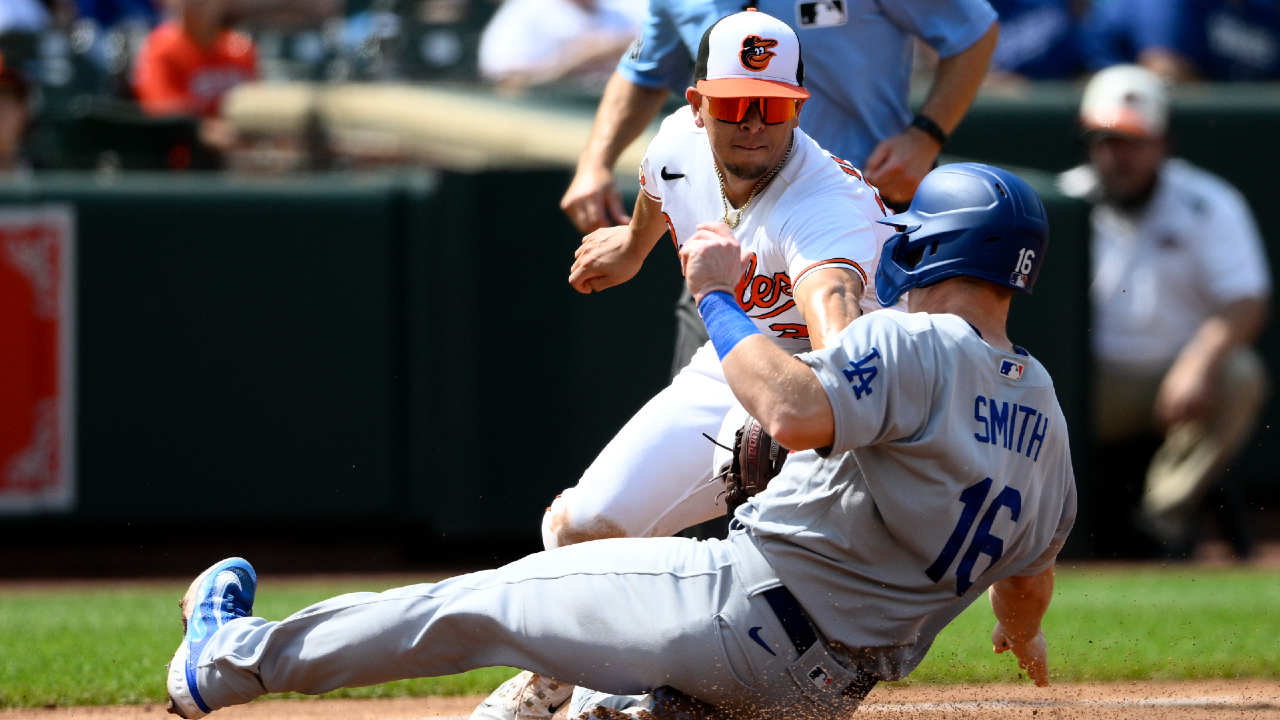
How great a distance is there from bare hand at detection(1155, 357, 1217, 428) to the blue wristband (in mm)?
5052

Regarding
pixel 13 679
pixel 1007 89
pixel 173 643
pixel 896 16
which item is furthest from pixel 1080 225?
pixel 13 679

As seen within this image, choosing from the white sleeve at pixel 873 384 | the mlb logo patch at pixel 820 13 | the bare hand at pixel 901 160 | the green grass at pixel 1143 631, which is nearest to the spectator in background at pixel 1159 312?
the green grass at pixel 1143 631

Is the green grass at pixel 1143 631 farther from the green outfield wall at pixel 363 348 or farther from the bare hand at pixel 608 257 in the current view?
the bare hand at pixel 608 257

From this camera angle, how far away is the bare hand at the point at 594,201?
433 cm

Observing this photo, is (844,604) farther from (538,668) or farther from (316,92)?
(316,92)

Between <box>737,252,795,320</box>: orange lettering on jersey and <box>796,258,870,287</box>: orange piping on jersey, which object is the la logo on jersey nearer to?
<box>796,258,870,287</box>: orange piping on jersey

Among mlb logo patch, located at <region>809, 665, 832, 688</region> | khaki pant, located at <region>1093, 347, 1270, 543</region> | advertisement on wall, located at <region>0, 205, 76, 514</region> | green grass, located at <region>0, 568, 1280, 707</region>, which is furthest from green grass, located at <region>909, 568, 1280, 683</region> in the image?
advertisement on wall, located at <region>0, 205, 76, 514</region>

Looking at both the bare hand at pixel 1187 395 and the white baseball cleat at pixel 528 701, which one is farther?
the bare hand at pixel 1187 395

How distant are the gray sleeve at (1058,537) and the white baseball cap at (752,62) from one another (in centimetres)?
109

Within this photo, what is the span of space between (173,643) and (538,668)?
2486mm

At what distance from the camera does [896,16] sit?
425 centimetres

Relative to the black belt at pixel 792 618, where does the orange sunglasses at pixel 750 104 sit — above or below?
above

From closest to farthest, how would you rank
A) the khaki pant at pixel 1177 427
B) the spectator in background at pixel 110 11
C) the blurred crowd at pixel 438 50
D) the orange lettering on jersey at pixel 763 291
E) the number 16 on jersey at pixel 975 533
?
the number 16 on jersey at pixel 975 533 → the orange lettering on jersey at pixel 763 291 → the khaki pant at pixel 1177 427 → the blurred crowd at pixel 438 50 → the spectator in background at pixel 110 11

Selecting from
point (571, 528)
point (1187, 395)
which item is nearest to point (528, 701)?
point (571, 528)
